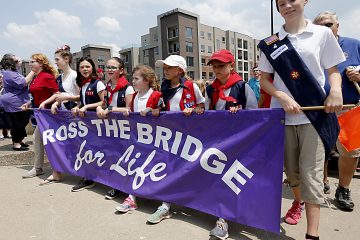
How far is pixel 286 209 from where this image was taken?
10.9 feet

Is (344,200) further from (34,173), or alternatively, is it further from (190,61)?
(190,61)

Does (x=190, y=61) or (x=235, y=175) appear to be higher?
(x=190, y=61)

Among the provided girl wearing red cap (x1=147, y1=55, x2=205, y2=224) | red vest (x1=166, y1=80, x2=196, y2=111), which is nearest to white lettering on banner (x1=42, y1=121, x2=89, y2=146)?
girl wearing red cap (x1=147, y1=55, x2=205, y2=224)

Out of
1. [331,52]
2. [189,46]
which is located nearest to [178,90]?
[331,52]

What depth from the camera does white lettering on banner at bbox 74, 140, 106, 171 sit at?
13.2 feet

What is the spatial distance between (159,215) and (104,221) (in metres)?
0.60

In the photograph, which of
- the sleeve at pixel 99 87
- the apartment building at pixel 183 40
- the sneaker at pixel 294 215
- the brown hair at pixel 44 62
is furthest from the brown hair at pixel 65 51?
the apartment building at pixel 183 40

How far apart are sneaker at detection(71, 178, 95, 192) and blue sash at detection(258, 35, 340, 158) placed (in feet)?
10.2

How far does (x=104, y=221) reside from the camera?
316cm

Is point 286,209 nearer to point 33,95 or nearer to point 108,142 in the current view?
point 108,142

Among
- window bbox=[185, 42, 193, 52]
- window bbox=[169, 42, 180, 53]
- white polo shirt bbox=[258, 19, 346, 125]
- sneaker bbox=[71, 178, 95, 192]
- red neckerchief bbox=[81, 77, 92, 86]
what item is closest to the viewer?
white polo shirt bbox=[258, 19, 346, 125]

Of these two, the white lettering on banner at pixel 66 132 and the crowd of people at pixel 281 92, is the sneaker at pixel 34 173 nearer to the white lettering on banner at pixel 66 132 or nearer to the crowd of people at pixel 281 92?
the crowd of people at pixel 281 92

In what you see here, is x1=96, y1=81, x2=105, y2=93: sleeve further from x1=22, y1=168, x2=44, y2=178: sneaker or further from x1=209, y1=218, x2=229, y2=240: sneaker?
x1=209, y1=218, x2=229, y2=240: sneaker

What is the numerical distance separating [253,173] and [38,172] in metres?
3.84
